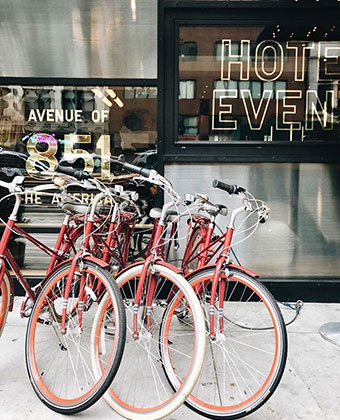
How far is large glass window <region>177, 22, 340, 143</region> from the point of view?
15.5ft

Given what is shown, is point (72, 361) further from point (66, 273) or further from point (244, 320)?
point (244, 320)

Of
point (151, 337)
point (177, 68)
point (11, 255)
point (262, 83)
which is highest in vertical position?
point (177, 68)

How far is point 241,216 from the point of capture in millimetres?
5027

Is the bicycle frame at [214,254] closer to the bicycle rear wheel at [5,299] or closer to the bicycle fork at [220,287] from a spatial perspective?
the bicycle fork at [220,287]

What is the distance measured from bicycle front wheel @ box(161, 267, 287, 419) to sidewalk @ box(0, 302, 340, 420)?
0.17 metres

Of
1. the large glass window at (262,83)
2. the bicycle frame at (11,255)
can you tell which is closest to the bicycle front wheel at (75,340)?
the bicycle frame at (11,255)

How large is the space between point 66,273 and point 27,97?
2565 millimetres

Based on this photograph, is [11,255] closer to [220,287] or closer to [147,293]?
[147,293]

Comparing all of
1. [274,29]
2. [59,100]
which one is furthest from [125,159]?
[274,29]

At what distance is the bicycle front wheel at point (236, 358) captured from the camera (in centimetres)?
274

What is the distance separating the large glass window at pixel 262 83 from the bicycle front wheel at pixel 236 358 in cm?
176

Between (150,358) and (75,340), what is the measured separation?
533mm

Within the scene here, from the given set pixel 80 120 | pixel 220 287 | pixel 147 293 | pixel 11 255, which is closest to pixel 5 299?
pixel 11 255

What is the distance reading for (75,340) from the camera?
3.24 meters
